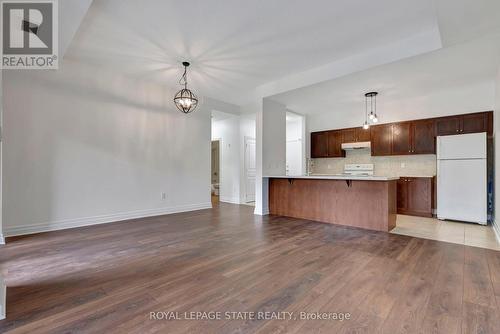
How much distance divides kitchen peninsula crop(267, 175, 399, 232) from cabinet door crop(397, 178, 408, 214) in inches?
53.5

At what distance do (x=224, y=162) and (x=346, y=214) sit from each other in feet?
14.3

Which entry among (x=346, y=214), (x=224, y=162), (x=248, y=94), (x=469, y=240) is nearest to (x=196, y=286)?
(x=346, y=214)

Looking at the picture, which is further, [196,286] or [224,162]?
[224,162]

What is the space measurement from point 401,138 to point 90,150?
656 centimetres

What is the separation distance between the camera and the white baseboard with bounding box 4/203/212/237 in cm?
357

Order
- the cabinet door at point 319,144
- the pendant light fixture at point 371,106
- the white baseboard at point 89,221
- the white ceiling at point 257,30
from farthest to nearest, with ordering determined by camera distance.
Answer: the cabinet door at point 319,144, the pendant light fixture at point 371,106, the white baseboard at point 89,221, the white ceiling at point 257,30

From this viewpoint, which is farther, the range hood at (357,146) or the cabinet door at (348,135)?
the cabinet door at (348,135)

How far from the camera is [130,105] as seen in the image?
4758 millimetres

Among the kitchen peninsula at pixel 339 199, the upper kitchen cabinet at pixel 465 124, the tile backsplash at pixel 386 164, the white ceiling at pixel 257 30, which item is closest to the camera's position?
the white ceiling at pixel 257 30

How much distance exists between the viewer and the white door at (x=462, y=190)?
433cm

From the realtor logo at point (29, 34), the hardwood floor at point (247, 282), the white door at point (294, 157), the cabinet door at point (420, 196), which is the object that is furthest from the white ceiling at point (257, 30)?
the white door at point (294, 157)

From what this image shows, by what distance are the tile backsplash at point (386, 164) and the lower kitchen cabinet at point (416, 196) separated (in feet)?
1.43

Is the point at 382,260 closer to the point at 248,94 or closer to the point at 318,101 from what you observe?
the point at 318,101

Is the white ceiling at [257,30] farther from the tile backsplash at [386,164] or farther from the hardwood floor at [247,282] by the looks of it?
the tile backsplash at [386,164]
